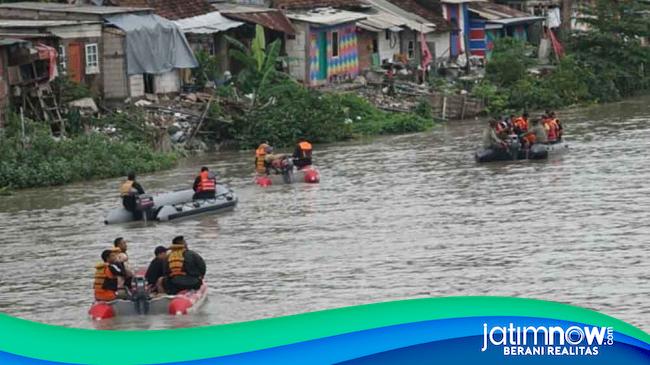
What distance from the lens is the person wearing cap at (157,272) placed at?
1973 centimetres

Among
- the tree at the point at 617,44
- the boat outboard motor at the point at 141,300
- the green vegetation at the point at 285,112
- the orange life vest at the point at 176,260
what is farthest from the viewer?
the tree at the point at 617,44

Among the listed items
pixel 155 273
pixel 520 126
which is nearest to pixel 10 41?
pixel 520 126

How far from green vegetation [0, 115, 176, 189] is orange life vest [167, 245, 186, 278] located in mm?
14227

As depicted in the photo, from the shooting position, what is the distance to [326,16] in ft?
159

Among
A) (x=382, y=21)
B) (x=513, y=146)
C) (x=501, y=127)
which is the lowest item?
(x=513, y=146)

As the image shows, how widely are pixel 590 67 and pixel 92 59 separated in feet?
59.8

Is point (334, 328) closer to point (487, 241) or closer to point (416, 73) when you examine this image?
point (487, 241)

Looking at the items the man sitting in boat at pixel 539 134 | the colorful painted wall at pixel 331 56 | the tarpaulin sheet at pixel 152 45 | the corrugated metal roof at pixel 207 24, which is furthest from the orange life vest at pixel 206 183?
the colorful painted wall at pixel 331 56

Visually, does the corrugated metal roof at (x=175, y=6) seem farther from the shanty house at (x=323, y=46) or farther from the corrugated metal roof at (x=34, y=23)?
the corrugated metal roof at (x=34, y=23)

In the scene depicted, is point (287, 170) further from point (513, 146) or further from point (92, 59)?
point (92, 59)

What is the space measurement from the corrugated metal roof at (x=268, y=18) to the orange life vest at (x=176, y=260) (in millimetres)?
26200

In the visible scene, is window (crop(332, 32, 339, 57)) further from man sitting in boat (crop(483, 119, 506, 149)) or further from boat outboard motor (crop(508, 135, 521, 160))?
boat outboard motor (crop(508, 135, 521, 160))

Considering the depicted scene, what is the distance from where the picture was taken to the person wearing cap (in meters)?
19.7

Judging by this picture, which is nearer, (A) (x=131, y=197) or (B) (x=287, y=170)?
(A) (x=131, y=197)
